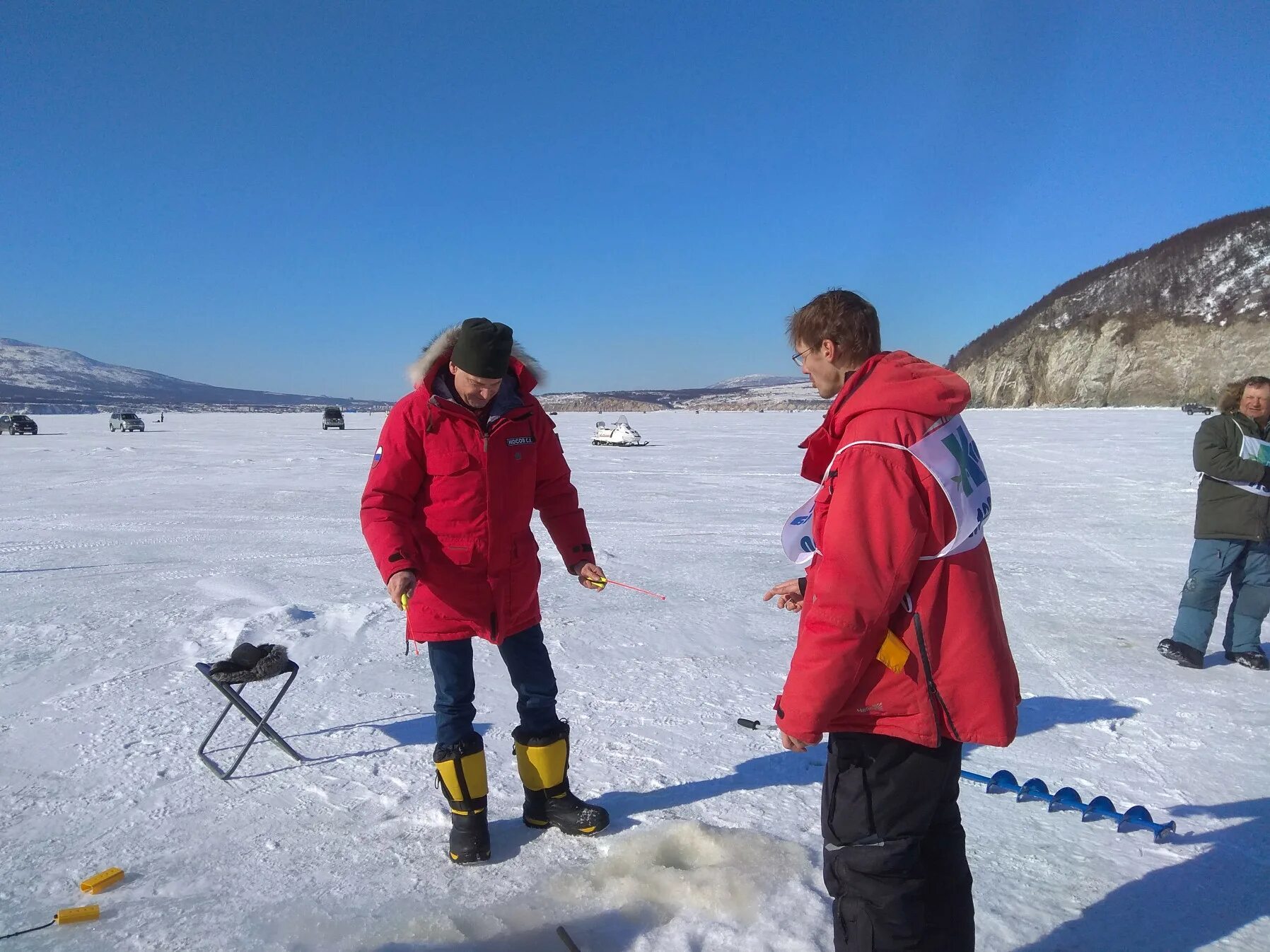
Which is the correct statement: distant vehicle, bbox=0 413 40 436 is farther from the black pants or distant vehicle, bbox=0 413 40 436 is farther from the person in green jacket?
the black pants

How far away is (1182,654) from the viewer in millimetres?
4676

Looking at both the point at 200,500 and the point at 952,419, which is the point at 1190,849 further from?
the point at 200,500

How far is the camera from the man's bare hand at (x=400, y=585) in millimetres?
2488

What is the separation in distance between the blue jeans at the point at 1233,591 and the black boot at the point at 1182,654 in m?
0.03

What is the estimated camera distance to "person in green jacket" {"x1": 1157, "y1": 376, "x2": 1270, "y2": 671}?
14.4 feet

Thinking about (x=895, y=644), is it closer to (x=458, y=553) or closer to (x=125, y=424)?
(x=458, y=553)

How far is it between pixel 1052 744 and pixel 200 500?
11.5 m

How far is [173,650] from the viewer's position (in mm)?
4672

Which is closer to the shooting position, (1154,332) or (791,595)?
(791,595)

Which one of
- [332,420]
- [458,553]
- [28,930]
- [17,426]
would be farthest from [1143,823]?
[17,426]

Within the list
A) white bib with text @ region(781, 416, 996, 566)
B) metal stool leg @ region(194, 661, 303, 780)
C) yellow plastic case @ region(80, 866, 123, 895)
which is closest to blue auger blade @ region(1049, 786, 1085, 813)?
white bib with text @ region(781, 416, 996, 566)

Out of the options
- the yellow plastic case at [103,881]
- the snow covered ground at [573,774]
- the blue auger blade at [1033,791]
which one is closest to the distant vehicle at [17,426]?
the snow covered ground at [573,774]

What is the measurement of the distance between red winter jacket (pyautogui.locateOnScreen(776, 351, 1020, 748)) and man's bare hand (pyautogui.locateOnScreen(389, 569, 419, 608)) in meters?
1.27

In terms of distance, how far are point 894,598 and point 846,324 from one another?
66 cm
